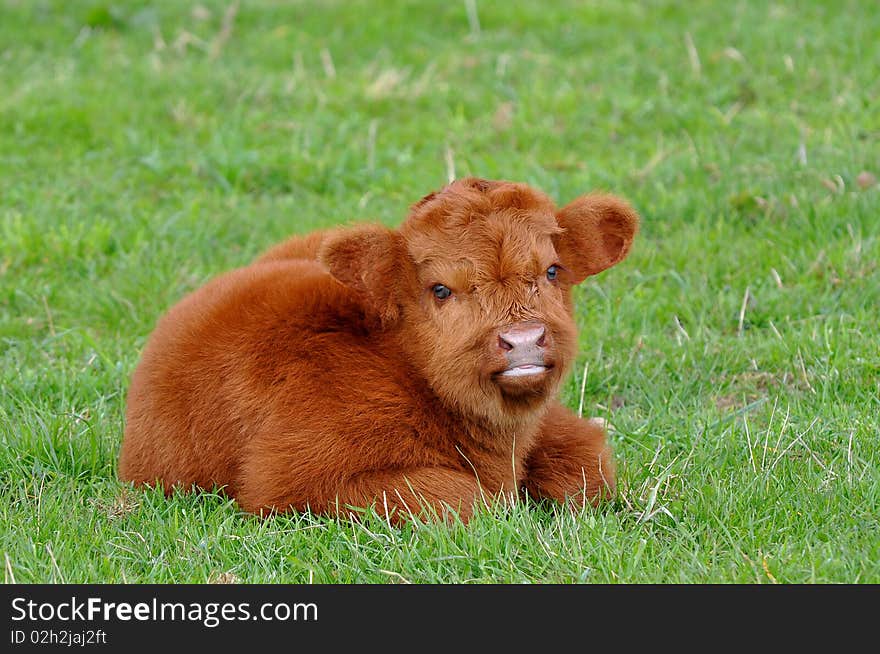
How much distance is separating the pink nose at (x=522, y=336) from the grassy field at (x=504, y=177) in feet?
2.14

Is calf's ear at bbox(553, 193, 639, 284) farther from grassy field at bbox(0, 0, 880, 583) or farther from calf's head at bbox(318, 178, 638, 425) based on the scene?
grassy field at bbox(0, 0, 880, 583)

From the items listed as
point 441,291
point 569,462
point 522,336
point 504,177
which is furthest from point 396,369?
point 504,177

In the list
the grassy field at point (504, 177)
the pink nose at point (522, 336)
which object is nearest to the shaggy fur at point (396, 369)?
the pink nose at point (522, 336)

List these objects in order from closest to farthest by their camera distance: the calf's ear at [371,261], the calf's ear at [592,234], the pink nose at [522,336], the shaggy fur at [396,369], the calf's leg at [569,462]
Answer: the pink nose at [522,336] → the shaggy fur at [396,369] → the calf's ear at [371,261] → the calf's ear at [592,234] → the calf's leg at [569,462]

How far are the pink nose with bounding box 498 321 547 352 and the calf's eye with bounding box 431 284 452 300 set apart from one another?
31cm

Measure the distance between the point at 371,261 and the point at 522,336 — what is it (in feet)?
2.37

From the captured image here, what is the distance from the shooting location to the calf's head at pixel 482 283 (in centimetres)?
454

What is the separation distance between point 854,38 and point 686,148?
2672 mm

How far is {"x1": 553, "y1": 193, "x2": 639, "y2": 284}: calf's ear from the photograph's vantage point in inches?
197

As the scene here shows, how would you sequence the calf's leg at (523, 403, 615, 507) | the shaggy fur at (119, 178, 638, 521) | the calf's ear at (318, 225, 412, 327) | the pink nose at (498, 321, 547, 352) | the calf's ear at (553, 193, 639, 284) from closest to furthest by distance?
the pink nose at (498, 321, 547, 352) < the shaggy fur at (119, 178, 638, 521) < the calf's ear at (318, 225, 412, 327) < the calf's ear at (553, 193, 639, 284) < the calf's leg at (523, 403, 615, 507)

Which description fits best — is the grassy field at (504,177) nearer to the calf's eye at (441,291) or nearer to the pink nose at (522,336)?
the pink nose at (522,336)

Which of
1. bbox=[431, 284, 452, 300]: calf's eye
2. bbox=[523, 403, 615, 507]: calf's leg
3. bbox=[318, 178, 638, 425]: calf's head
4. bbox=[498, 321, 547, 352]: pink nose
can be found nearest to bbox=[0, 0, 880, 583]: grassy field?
bbox=[523, 403, 615, 507]: calf's leg
